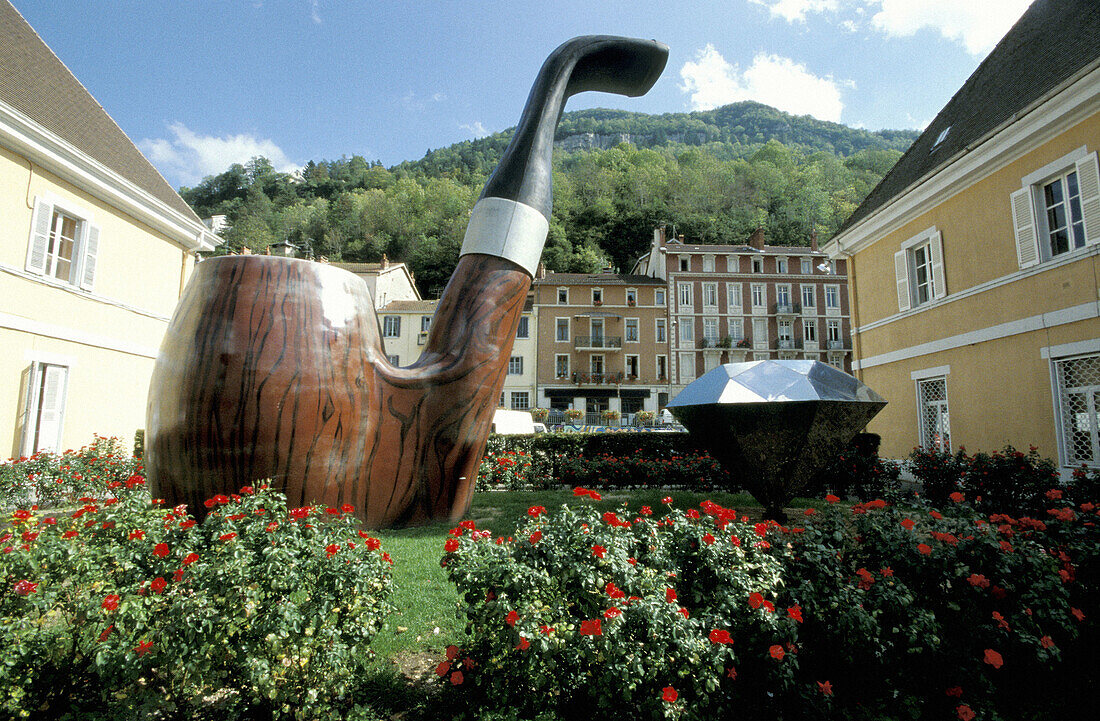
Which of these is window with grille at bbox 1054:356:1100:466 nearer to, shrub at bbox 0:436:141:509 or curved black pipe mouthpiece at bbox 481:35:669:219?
curved black pipe mouthpiece at bbox 481:35:669:219

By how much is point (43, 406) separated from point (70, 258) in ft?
10.3

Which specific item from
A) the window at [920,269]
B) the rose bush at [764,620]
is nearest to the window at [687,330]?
the window at [920,269]

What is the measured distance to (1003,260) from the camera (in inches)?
438

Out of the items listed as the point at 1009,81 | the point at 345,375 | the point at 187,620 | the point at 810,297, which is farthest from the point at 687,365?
the point at 187,620

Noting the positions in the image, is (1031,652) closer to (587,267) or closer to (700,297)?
(700,297)

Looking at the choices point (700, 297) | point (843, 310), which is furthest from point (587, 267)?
point (843, 310)

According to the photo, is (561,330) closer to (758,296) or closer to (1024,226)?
(758,296)

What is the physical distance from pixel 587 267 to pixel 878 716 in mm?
52083

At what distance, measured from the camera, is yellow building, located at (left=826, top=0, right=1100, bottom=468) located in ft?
31.3

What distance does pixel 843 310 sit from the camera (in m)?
43.6

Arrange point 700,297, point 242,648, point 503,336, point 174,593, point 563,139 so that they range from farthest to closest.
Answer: point 563,139 → point 700,297 → point 503,336 → point 174,593 → point 242,648

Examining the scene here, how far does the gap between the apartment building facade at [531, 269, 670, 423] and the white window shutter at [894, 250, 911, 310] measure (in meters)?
25.8

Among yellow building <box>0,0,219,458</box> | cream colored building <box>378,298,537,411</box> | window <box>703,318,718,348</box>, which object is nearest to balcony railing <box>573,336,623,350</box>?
cream colored building <box>378,298,537,411</box>

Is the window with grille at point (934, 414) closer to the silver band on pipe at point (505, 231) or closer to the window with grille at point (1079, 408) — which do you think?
the window with grille at point (1079, 408)
